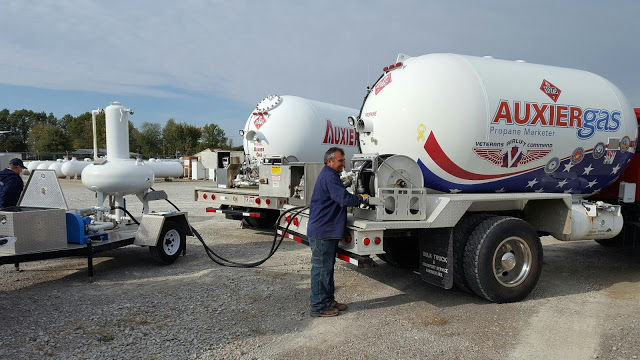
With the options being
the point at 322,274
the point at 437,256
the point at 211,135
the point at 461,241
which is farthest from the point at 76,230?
the point at 211,135

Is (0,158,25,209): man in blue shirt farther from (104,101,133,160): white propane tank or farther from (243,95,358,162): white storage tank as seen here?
(243,95,358,162): white storage tank

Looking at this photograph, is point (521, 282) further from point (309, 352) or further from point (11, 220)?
point (11, 220)

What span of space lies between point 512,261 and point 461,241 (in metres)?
0.72

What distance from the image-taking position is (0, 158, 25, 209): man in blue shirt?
6.54 meters

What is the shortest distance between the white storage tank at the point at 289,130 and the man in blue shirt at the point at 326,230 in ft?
16.5

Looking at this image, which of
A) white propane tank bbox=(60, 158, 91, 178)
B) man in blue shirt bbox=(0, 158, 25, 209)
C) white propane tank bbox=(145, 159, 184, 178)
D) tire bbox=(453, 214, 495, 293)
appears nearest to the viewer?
tire bbox=(453, 214, 495, 293)

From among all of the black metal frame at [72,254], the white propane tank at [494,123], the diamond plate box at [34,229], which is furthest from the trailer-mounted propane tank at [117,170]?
the white propane tank at [494,123]

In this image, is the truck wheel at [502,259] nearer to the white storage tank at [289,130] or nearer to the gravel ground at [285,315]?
the gravel ground at [285,315]

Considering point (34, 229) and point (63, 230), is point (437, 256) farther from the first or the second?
point (34, 229)

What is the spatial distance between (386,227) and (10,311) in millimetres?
4205

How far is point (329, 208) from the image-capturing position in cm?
472

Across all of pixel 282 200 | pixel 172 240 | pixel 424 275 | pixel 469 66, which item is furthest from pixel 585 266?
pixel 172 240

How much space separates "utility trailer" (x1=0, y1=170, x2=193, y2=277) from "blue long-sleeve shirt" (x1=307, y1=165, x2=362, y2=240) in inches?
119

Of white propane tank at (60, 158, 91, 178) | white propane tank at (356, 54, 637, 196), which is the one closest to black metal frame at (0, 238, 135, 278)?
white propane tank at (356, 54, 637, 196)
